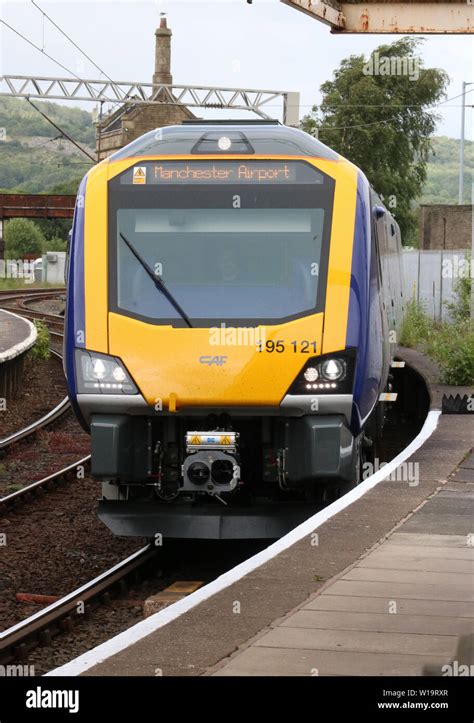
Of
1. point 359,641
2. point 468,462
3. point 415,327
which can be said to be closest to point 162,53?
point 415,327

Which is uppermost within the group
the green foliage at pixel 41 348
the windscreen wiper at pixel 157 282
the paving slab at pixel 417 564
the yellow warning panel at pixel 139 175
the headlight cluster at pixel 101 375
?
the yellow warning panel at pixel 139 175

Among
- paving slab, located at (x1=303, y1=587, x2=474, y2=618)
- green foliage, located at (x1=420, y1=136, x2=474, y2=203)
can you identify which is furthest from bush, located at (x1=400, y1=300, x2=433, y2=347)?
green foliage, located at (x1=420, y1=136, x2=474, y2=203)

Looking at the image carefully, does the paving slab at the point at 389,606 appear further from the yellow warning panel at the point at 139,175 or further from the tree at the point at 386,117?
the tree at the point at 386,117

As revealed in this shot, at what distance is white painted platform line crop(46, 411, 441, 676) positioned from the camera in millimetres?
5523

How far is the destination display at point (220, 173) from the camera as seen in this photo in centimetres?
1048

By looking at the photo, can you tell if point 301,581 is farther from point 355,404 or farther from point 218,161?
point 218,161

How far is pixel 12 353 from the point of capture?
22.0m

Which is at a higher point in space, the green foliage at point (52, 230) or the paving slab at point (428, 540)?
the green foliage at point (52, 230)

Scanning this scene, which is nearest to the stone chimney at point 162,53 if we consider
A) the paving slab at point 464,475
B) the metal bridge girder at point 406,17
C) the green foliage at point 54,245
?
the green foliage at point 54,245

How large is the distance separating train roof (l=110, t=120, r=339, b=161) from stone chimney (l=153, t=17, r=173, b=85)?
81.7m

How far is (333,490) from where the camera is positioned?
10.6 m

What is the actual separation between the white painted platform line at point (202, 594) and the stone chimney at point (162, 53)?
82.6 m
